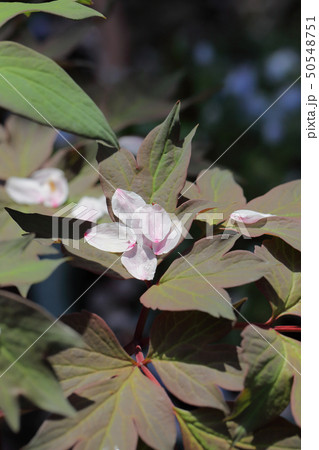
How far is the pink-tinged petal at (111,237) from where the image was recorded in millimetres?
317

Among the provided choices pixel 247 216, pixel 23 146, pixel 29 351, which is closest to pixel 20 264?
pixel 29 351

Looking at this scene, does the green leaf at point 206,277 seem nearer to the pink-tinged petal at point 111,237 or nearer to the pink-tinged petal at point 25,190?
the pink-tinged petal at point 111,237

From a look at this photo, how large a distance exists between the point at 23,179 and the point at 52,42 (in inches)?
8.2

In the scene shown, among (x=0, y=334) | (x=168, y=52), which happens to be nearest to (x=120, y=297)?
(x=168, y=52)

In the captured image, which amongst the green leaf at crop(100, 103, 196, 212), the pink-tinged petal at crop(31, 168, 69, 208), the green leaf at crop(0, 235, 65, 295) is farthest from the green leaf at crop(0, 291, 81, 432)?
the pink-tinged petal at crop(31, 168, 69, 208)

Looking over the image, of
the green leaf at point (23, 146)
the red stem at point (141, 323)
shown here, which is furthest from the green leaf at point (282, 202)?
the green leaf at point (23, 146)

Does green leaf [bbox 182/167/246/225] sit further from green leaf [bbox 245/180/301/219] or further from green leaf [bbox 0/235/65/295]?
green leaf [bbox 0/235/65/295]

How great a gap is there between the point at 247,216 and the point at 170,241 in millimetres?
58

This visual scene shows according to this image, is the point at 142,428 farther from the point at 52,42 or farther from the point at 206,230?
the point at 52,42

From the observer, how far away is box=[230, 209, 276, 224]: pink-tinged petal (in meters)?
0.34

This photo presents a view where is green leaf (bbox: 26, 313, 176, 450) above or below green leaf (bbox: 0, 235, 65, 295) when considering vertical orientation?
below

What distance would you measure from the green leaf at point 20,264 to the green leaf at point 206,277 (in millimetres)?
66

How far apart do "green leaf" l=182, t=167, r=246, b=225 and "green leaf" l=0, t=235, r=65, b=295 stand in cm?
14

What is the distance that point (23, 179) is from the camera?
49 cm
